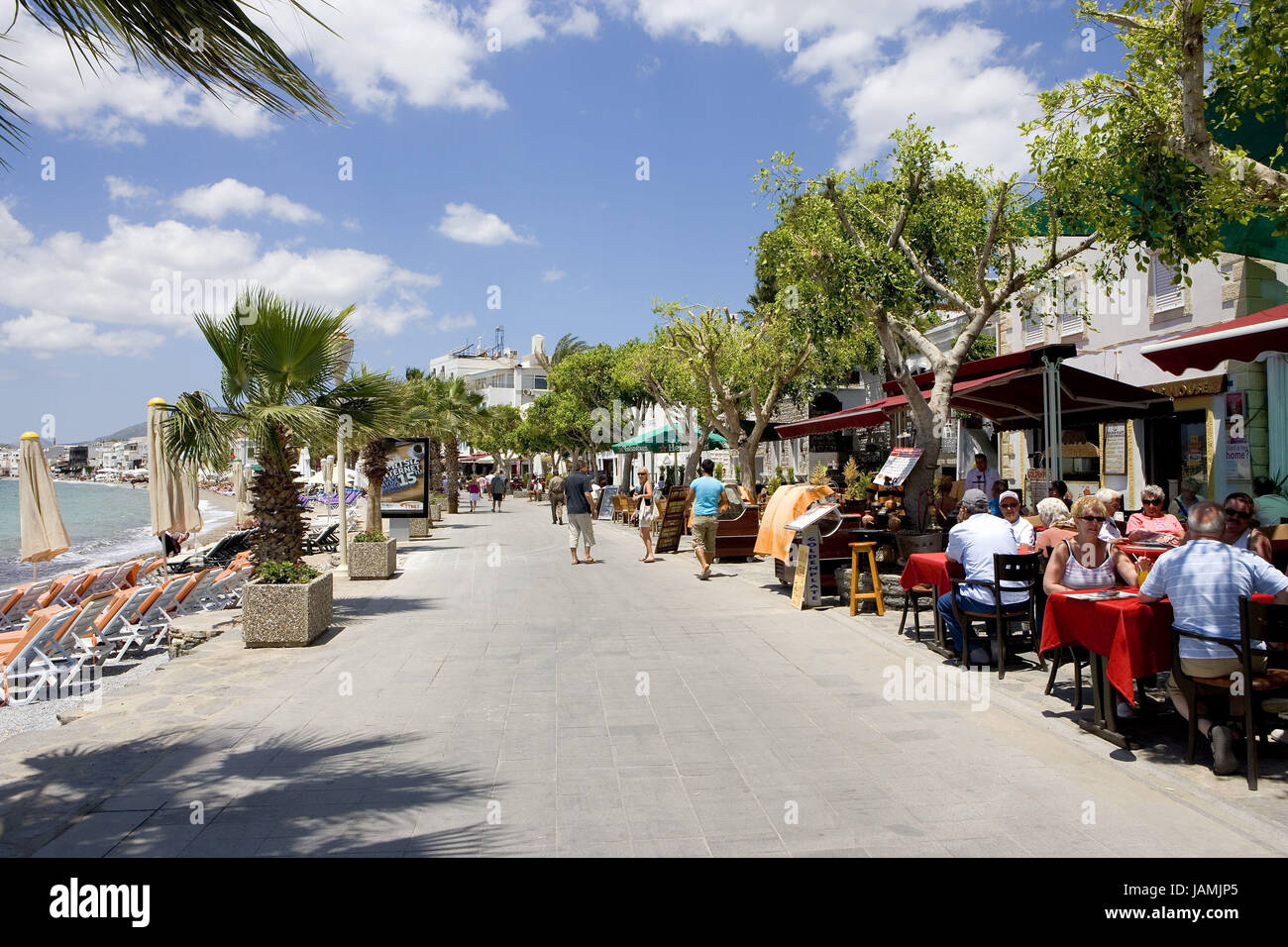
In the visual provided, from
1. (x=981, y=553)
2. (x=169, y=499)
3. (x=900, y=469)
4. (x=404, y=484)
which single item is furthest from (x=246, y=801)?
(x=404, y=484)

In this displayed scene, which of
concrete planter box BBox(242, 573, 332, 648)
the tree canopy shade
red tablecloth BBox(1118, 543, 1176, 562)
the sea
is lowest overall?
the sea

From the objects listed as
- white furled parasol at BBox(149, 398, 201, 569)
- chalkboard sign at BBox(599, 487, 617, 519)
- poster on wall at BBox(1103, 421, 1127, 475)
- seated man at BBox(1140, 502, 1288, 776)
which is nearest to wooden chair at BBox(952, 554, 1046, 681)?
seated man at BBox(1140, 502, 1288, 776)

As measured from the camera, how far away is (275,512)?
11.2 m

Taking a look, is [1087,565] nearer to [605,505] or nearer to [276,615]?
[276,615]

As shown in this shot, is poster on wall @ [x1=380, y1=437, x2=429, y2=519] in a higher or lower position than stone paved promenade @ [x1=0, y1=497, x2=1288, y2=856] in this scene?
higher

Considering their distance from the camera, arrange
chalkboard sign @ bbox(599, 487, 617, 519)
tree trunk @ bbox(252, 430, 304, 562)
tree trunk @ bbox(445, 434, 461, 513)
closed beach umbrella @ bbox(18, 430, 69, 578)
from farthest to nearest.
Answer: tree trunk @ bbox(445, 434, 461, 513) < chalkboard sign @ bbox(599, 487, 617, 519) < closed beach umbrella @ bbox(18, 430, 69, 578) < tree trunk @ bbox(252, 430, 304, 562)

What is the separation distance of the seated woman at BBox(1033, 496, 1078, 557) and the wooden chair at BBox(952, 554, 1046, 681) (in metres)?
0.56

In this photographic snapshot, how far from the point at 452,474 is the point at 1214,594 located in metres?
36.7

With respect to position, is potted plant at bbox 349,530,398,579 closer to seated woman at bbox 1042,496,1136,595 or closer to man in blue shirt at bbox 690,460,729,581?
man in blue shirt at bbox 690,460,729,581

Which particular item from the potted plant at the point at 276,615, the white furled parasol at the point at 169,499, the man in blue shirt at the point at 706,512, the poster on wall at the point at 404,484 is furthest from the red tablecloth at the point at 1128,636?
the poster on wall at the point at 404,484

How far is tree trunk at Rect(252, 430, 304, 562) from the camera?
1117 cm
